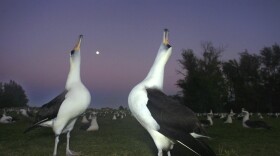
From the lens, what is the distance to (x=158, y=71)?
7.01 metres

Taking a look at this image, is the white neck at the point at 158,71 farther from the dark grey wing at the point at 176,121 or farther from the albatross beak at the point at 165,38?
the dark grey wing at the point at 176,121

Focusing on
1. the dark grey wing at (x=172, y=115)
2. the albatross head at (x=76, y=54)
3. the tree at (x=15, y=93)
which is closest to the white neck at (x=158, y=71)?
the dark grey wing at (x=172, y=115)

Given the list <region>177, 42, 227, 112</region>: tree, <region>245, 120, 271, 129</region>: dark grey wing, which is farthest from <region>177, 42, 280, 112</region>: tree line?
<region>245, 120, 271, 129</region>: dark grey wing

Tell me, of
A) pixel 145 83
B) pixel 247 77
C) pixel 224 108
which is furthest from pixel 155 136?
pixel 247 77

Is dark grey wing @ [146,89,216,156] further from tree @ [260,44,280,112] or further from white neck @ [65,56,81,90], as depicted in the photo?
tree @ [260,44,280,112]

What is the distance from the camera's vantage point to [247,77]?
64.4 m

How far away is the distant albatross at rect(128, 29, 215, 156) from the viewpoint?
18.8 ft

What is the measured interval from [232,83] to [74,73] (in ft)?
188

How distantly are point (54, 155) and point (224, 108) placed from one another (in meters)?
54.1

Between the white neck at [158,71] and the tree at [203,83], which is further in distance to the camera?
the tree at [203,83]

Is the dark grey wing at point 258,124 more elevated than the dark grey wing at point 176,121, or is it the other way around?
the dark grey wing at point 176,121

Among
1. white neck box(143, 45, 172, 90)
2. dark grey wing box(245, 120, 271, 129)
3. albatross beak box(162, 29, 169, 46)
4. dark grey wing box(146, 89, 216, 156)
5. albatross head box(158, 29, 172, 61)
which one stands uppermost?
albatross beak box(162, 29, 169, 46)

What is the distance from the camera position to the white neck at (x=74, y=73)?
342 inches

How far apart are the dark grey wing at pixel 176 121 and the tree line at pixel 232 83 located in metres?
45.1
